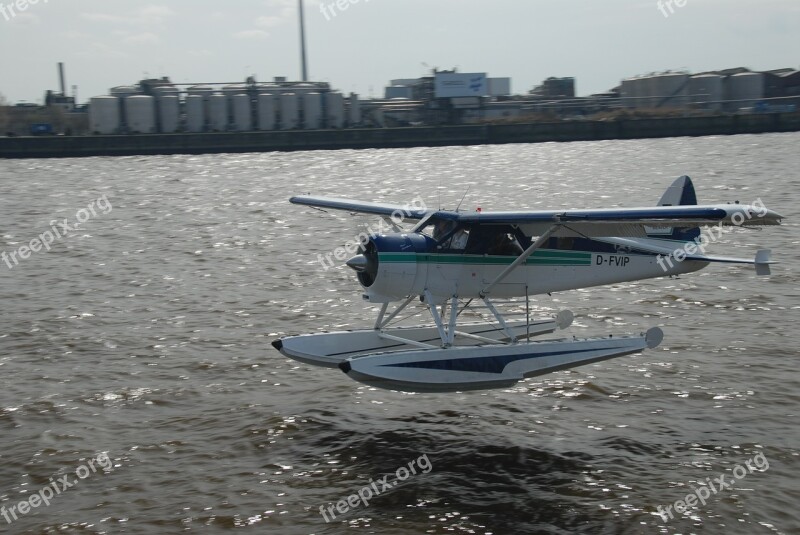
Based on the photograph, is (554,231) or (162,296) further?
(162,296)

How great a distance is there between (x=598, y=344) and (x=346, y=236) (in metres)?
18.5

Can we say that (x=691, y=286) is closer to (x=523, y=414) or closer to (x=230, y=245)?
(x=523, y=414)

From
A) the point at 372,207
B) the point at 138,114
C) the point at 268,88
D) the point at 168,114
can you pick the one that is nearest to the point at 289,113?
the point at 268,88

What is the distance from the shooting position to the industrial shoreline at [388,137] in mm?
70875

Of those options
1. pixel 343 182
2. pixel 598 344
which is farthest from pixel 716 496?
pixel 343 182

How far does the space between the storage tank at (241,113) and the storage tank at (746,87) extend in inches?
1945

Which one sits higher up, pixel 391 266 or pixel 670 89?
pixel 670 89

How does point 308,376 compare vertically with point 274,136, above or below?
below

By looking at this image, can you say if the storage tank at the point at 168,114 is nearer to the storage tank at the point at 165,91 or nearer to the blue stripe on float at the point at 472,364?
the storage tank at the point at 165,91

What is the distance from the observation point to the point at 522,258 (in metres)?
12.2

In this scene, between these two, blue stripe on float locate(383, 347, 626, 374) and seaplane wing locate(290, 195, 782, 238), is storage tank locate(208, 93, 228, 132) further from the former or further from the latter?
blue stripe on float locate(383, 347, 626, 374)

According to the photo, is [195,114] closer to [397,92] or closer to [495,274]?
[397,92]

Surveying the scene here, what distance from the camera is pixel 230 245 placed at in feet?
93.9

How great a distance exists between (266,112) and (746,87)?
49387 millimetres
